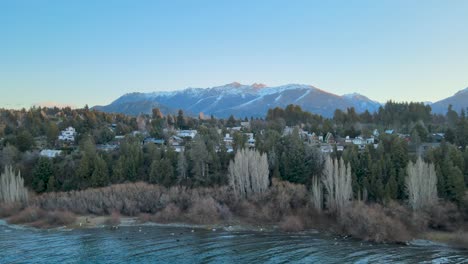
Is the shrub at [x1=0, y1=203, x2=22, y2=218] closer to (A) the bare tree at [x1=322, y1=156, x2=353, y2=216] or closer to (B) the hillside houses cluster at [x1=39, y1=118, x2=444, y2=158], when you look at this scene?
(B) the hillside houses cluster at [x1=39, y1=118, x2=444, y2=158]

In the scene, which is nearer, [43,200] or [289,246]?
[289,246]

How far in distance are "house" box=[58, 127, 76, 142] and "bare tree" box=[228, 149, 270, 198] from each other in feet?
116

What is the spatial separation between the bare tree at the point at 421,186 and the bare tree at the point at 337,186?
4.64 metres

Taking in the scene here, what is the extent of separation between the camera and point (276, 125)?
65.6 meters

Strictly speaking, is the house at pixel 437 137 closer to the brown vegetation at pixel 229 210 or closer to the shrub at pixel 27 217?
the brown vegetation at pixel 229 210

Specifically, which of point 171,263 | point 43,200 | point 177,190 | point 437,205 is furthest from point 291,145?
point 43,200

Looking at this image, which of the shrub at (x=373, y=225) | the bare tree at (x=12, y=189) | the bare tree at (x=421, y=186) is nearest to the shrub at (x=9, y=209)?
the bare tree at (x=12, y=189)

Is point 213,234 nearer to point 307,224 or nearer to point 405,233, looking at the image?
point 307,224

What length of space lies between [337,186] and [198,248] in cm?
1275

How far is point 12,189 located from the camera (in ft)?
132

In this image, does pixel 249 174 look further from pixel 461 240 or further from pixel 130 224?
pixel 461 240

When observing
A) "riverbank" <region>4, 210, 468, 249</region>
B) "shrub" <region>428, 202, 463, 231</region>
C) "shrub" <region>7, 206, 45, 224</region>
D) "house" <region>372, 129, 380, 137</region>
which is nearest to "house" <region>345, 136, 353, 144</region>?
"house" <region>372, 129, 380, 137</region>

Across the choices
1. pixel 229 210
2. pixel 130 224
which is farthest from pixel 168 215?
pixel 229 210

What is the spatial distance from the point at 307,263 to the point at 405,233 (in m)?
9.57
